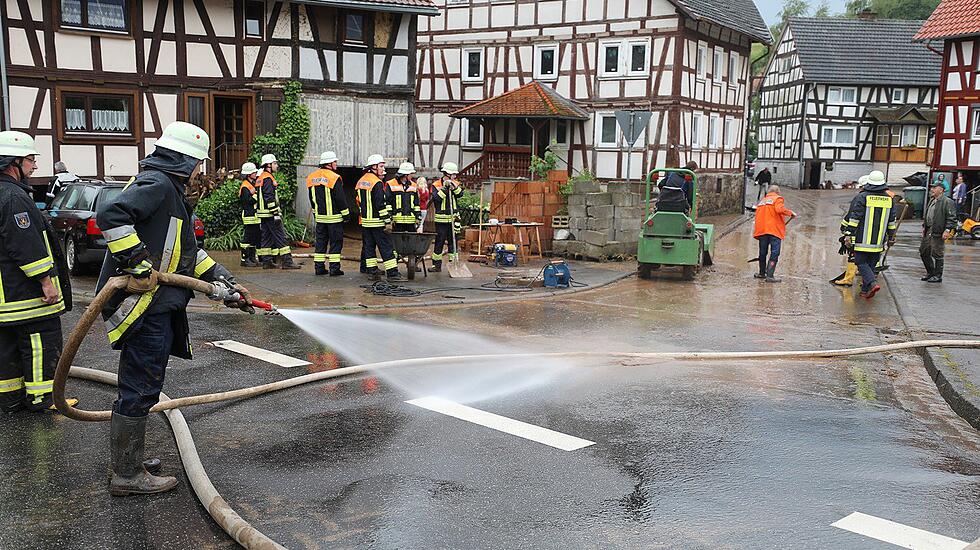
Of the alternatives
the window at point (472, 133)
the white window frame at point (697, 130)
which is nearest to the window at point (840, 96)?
the white window frame at point (697, 130)

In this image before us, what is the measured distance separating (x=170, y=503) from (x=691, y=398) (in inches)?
177

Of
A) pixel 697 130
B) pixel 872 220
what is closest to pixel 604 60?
pixel 697 130

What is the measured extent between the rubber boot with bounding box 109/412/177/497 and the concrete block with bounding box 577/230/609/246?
1331 cm

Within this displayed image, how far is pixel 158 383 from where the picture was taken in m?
5.26

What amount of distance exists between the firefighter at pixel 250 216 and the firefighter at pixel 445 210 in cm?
319

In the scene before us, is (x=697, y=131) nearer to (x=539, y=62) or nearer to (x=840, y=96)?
(x=539, y=62)

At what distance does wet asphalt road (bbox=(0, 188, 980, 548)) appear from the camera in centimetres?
475

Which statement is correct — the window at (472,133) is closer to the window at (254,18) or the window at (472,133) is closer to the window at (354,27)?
the window at (354,27)

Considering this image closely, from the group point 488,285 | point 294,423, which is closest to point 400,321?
point 488,285

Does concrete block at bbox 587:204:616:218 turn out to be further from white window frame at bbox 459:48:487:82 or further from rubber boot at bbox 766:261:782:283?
white window frame at bbox 459:48:487:82

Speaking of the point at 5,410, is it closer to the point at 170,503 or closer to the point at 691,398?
the point at 170,503

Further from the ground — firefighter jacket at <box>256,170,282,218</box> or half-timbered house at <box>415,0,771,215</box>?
half-timbered house at <box>415,0,771,215</box>

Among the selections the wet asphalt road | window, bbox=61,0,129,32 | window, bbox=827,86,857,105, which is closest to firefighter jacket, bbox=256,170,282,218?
the wet asphalt road

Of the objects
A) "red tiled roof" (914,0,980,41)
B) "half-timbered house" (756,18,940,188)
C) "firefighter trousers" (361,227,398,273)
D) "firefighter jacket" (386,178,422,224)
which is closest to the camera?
"firefighter trousers" (361,227,398,273)
